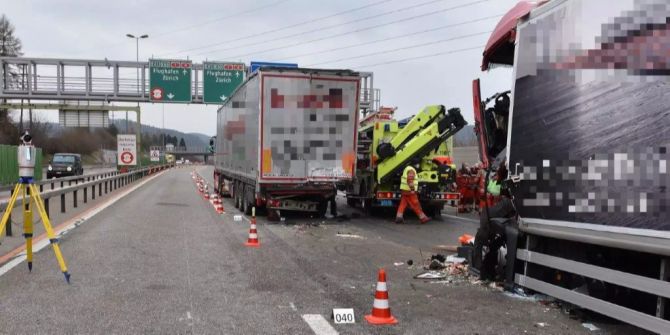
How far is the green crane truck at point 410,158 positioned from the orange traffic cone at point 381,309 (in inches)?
344

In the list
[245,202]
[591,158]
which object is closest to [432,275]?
[591,158]

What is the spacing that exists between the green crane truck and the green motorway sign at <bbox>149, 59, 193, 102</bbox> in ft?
68.6

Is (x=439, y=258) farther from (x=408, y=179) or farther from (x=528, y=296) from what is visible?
(x=408, y=179)

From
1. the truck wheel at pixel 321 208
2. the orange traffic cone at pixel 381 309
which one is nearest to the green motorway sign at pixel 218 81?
the truck wheel at pixel 321 208

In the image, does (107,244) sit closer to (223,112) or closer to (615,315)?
(615,315)

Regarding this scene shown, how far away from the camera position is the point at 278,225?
13.0m

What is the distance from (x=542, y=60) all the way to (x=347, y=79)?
8.01 metres

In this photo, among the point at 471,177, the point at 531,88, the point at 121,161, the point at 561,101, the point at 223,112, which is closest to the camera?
the point at 561,101

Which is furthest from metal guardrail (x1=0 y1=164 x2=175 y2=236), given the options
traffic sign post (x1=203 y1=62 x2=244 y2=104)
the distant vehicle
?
traffic sign post (x1=203 y1=62 x2=244 y2=104)

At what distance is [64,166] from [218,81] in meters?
12.8

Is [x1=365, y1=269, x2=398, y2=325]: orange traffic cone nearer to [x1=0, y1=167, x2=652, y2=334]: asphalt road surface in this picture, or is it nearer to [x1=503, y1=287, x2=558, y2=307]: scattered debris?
[x1=0, y1=167, x2=652, y2=334]: asphalt road surface

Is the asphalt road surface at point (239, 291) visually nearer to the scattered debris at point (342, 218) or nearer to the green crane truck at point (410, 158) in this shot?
the scattered debris at point (342, 218)

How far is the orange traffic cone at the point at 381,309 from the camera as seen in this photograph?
5.20 m

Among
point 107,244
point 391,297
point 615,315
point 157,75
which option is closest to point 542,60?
point 615,315
